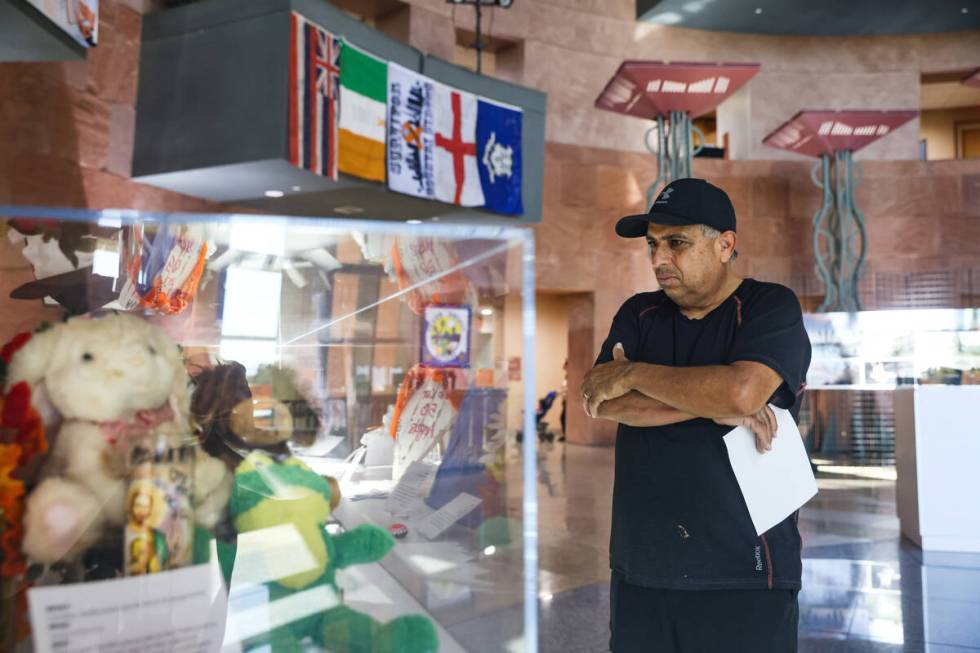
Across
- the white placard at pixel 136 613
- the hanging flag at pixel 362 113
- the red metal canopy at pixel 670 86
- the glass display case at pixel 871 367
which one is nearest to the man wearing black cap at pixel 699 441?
the white placard at pixel 136 613

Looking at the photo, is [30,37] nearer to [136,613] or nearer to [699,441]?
[136,613]

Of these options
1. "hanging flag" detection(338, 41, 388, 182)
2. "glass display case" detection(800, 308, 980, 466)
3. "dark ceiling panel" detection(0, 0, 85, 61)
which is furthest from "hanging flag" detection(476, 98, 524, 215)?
"dark ceiling panel" detection(0, 0, 85, 61)

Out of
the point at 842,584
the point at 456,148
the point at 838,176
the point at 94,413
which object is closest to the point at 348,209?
the point at 456,148

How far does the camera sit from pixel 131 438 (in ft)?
4.70

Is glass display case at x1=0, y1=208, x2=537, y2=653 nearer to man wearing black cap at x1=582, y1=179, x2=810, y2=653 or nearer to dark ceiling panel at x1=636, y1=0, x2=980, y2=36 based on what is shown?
man wearing black cap at x1=582, y1=179, x2=810, y2=653

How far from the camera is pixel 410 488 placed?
1760 mm

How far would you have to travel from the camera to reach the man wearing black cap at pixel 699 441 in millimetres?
1481

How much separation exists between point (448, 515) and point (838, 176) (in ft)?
42.0

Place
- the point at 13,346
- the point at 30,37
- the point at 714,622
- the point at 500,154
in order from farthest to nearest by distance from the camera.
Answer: the point at 500,154 → the point at 30,37 → the point at 714,622 → the point at 13,346

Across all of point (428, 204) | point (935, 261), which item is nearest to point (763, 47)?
point (935, 261)

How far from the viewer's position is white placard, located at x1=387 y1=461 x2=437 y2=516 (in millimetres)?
1739

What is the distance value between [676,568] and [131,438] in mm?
1053

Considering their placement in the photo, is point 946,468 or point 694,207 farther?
point 946,468

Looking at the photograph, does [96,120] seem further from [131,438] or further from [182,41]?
[131,438]
